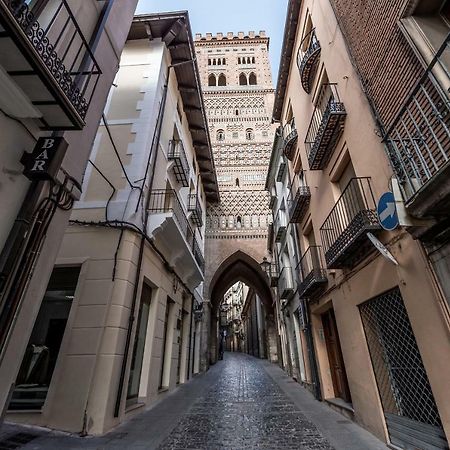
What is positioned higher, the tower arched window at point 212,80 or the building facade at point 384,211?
the tower arched window at point 212,80

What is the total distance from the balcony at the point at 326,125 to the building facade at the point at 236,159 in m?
12.3

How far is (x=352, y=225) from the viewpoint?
4527mm

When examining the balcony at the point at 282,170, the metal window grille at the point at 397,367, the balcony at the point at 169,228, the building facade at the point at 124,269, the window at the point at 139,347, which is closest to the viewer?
the metal window grille at the point at 397,367

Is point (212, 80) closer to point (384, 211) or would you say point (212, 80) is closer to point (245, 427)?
point (384, 211)

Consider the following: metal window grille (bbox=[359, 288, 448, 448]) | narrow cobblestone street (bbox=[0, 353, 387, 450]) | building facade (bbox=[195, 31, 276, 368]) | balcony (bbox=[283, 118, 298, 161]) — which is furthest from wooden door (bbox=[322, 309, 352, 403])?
building facade (bbox=[195, 31, 276, 368])

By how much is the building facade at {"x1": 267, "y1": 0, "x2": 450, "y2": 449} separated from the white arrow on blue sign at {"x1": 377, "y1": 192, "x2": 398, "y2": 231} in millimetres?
28

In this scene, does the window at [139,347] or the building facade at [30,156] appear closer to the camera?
the building facade at [30,156]

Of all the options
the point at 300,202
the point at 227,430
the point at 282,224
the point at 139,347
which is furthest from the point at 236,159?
the point at 227,430

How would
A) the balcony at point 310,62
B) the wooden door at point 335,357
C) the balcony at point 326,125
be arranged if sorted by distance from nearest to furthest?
the balcony at point 326,125 < the wooden door at point 335,357 < the balcony at point 310,62

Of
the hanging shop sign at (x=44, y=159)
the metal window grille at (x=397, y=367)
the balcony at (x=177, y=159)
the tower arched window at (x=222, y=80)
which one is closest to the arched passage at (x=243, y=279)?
the balcony at (x=177, y=159)

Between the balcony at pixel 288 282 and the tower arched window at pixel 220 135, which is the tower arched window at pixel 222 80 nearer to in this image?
the tower arched window at pixel 220 135

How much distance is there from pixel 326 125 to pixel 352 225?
2.24 metres

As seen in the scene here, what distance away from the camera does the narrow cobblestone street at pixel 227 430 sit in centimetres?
393

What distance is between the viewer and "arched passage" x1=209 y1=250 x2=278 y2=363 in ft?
61.8
